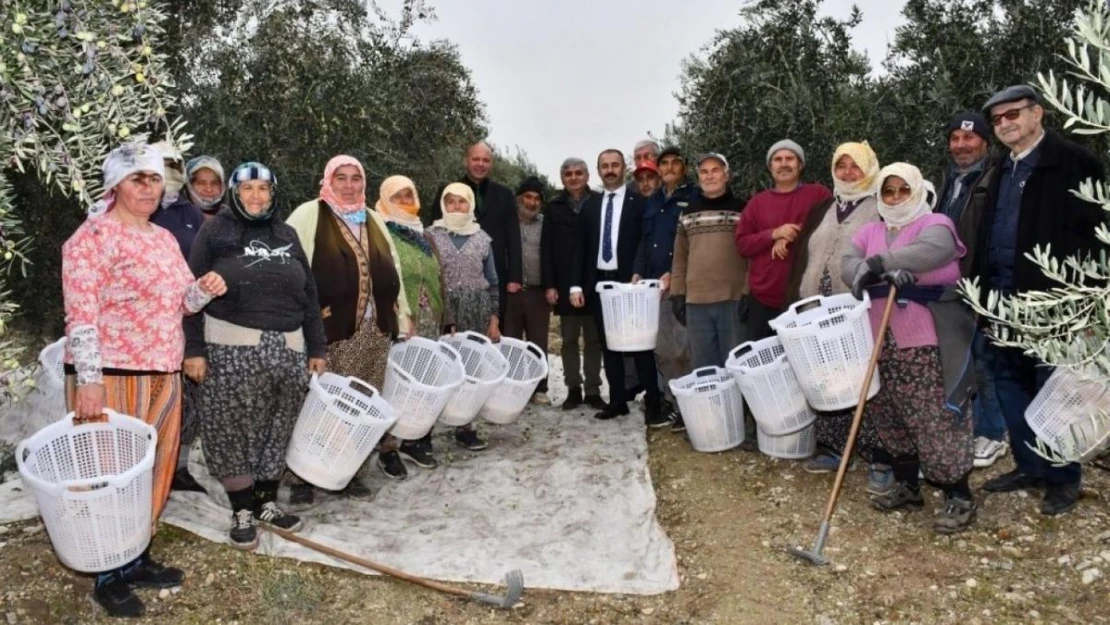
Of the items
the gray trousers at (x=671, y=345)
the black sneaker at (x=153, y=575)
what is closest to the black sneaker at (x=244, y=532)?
the black sneaker at (x=153, y=575)

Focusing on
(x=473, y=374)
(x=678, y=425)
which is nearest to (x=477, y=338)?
(x=473, y=374)

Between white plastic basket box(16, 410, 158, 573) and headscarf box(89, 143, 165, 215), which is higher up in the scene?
headscarf box(89, 143, 165, 215)

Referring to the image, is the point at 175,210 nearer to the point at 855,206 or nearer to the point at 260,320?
the point at 260,320

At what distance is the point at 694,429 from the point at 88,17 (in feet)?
14.2

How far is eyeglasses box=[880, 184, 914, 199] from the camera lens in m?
4.47

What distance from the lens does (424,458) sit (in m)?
5.91

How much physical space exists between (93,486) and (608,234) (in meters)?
4.37

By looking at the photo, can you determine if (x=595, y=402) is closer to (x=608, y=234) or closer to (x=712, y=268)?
(x=608, y=234)

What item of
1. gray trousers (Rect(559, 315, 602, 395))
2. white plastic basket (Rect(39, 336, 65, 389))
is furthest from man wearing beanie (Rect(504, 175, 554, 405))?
white plastic basket (Rect(39, 336, 65, 389))

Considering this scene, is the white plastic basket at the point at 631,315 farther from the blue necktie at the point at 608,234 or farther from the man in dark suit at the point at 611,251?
the blue necktie at the point at 608,234

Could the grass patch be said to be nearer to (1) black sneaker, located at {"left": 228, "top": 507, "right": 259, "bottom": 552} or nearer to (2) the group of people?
(1) black sneaker, located at {"left": 228, "top": 507, "right": 259, "bottom": 552}

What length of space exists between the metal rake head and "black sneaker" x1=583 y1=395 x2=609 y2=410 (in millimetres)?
3571

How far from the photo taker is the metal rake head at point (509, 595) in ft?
12.8

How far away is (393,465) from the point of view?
5684 mm
